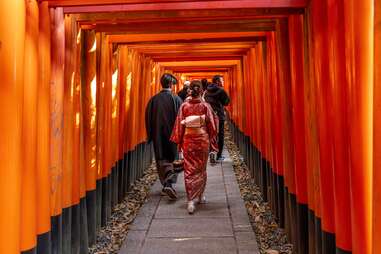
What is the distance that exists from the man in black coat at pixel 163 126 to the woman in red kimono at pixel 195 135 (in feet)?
2.93

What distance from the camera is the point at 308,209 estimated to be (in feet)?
11.8

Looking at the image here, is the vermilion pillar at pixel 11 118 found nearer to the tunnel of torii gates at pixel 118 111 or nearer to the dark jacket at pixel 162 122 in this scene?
the tunnel of torii gates at pixel 118 111

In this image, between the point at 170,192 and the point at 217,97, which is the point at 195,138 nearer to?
the point at 170,192

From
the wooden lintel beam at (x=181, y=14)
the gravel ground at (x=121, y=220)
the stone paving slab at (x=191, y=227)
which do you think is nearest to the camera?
the wooden lintel beam at (x=181, y=14)

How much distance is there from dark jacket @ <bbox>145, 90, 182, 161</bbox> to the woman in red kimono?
0.92 metres

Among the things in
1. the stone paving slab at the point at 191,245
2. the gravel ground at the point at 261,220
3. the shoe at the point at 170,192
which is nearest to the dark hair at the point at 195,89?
the shoe at the point at 170,192

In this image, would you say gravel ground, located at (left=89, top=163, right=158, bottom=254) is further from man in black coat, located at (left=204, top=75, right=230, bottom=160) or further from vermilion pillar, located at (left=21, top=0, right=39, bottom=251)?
man in black coat, located at (left=204, top=75, right=230, bottom=160)

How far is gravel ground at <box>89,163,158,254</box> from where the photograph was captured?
4.59 m

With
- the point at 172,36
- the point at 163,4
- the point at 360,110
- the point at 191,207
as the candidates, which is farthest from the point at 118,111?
the point at 360,110

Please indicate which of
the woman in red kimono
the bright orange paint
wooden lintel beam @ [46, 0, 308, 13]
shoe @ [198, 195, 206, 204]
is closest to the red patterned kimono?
the woman in red kimono

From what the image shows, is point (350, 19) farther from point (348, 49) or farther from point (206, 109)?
point (206, 109)

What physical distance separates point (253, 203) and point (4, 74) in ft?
15.5

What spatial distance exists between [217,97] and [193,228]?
4.88 meters

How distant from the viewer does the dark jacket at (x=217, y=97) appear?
9.55 metres
